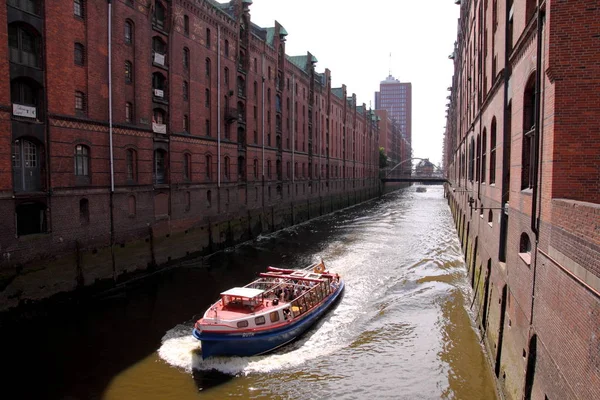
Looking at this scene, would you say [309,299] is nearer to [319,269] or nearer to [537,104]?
[319,269]

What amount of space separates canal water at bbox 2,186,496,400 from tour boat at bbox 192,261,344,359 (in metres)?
0.42

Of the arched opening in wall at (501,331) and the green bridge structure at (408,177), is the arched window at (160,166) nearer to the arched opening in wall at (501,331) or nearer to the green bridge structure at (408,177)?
the arched opening in wall at (501,331)

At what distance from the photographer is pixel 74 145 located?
67.4 ft

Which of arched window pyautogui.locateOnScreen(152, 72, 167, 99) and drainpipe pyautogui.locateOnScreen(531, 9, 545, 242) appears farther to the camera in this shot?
arched window pyautogui.locateOnScreen(152, 72, 167, 99)

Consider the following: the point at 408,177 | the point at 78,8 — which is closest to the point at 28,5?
the point at 78,8

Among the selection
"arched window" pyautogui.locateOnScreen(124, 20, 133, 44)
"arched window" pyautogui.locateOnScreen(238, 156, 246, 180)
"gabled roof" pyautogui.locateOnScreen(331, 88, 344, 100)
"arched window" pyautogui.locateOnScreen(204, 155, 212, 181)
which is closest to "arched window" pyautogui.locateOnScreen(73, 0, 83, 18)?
"arched window" pyautogui.locateOnScreen(124, 20, 133, 44)

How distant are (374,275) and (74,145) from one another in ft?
54.7

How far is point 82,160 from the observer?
69.7 ft

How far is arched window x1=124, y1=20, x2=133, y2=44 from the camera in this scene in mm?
24259

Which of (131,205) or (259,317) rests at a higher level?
(131,205)

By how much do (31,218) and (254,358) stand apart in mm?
11371

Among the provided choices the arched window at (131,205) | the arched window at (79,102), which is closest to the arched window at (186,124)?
the arched window at (131,205)

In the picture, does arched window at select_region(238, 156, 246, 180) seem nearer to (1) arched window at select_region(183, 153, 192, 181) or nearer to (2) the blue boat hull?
(1) arched window at select_region(183, 153, 192, 181)

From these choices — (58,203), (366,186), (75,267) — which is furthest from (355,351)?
(366,186)
